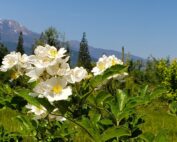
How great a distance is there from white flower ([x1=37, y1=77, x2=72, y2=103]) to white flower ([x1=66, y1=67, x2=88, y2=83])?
40 millimetres

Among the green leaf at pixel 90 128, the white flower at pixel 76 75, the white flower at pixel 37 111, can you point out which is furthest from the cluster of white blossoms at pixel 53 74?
the white flower at pixel 37 111

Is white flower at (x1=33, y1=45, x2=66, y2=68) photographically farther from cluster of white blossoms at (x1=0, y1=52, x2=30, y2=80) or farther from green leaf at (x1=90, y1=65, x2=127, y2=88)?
cluster of white blossoms at (x1=0, y1=52, x2=30, y2=80)

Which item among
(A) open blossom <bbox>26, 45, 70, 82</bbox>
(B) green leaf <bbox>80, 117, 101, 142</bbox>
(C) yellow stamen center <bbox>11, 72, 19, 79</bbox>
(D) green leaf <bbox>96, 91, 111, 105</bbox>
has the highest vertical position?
(A) open blossom <bbox>26, 45, 70, 82</bbox>

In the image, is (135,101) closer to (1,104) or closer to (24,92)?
→ (24,92)

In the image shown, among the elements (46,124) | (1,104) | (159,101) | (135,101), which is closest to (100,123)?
(135,101)

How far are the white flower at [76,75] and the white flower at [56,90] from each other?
40 millimetres

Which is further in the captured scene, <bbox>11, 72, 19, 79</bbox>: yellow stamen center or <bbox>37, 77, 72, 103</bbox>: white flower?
<bbox>11, 72, 19, 79</bbox>: yellow stamen center

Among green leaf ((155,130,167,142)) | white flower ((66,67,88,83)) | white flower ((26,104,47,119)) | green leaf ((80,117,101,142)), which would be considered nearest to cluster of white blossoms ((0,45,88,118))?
white flower ((66,67,88,83))

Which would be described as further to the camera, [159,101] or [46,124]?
[159,101]

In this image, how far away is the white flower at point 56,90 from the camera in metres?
1.92

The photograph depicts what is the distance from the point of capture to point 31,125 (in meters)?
2.85

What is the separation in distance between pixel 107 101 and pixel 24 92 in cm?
52

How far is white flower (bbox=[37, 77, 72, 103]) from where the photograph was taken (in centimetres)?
192

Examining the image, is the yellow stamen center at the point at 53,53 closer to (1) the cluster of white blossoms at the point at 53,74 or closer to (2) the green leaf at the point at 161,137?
(1) the cluster of white blossoms at the point at 53,74
